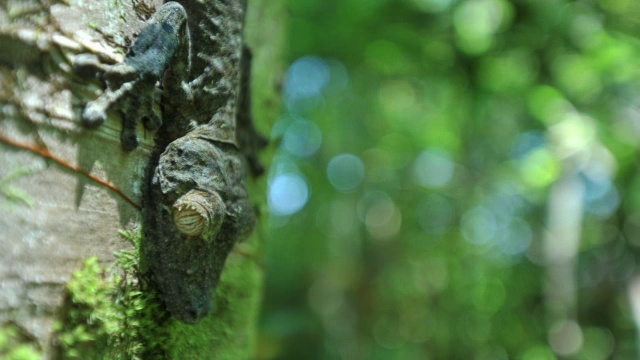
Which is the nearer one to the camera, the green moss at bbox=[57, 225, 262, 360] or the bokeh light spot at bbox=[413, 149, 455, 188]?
the green moss at bbox=[57, 225, 262, 360]

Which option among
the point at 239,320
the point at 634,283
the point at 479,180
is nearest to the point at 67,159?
the point at 239,320

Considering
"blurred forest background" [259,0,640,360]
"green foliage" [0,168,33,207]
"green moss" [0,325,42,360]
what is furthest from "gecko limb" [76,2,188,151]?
"blurred forest background" [259,0,640,360]

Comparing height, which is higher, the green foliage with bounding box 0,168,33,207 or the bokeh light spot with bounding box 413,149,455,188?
the green foliage with bounding box 0,168,33,207

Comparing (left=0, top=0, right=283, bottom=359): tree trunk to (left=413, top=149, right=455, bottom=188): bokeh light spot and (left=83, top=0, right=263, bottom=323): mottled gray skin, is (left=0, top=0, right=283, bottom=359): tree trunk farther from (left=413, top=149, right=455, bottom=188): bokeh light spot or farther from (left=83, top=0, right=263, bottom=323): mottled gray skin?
(left=413, top=149, right=455, bottom=188): bokeh light spot

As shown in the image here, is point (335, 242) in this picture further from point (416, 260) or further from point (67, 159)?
point (67, 159)

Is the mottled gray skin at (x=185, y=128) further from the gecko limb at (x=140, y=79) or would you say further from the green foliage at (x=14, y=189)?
the green foliage at (x=14, y=189)

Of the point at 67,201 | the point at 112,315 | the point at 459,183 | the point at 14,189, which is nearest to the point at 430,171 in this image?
the point at 459,183

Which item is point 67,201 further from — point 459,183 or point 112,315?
point 459,183
